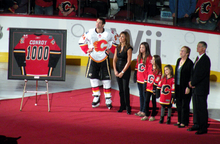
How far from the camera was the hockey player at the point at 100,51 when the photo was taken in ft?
24.7

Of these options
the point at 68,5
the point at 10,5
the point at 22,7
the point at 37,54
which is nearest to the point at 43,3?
the point at 22,7

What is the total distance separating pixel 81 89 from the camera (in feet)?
31.7

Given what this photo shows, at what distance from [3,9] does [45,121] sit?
863 cm

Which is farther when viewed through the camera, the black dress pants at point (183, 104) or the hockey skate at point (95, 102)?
the hockey skate at point (95, 102)

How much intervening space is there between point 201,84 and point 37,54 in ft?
11.5

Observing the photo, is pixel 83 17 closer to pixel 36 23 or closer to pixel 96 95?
pixel 36 23

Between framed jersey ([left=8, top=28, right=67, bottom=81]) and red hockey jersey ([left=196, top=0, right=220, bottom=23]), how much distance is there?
5642mm

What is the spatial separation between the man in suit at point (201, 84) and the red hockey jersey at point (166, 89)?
0.46m

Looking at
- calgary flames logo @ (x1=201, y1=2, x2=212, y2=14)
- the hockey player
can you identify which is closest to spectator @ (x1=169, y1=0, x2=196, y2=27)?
calgary flames logo @ (x1=201, y1=2, x2=212, y2=14)

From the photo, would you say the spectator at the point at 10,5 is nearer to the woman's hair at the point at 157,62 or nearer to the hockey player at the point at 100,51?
the hockey player at the point at 100,51

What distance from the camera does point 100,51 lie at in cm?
753

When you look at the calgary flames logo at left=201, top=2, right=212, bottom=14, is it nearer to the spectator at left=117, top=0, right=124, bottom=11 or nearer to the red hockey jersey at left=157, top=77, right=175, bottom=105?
the spectator at left=117, top=0, right=124, bottom=11

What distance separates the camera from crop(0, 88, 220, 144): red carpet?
544 cm

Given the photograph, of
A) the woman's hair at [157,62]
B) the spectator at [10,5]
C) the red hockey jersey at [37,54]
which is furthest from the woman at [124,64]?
the spectator at [10,5]
